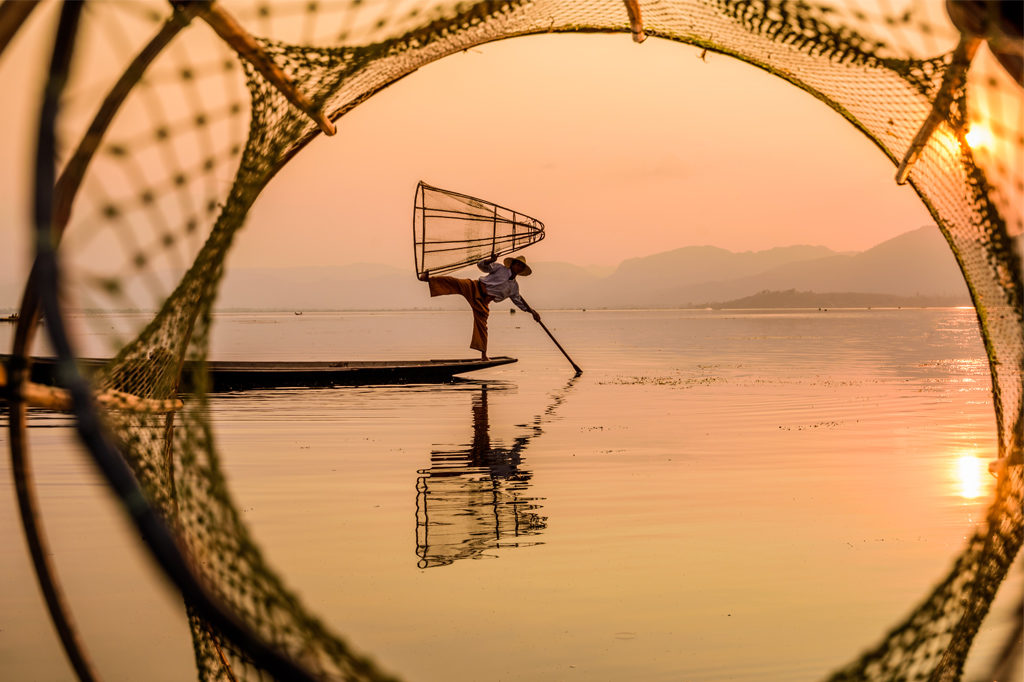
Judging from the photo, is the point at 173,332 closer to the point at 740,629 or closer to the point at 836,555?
the point at 740,629

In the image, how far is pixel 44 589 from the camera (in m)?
3.09

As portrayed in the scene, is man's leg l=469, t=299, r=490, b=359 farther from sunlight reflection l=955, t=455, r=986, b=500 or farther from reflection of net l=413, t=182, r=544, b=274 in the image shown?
sunlight reflection l=955, t=455, r=986, b=500

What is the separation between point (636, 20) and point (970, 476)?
7357 millimetres

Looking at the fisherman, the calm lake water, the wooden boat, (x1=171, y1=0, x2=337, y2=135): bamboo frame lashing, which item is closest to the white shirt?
the fisherman

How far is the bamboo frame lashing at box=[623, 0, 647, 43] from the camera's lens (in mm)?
4184

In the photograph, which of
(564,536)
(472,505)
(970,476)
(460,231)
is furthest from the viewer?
(460,231)

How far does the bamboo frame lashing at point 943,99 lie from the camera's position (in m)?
3.29

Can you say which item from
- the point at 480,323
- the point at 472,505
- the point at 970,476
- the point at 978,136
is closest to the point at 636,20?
the point at 978,136

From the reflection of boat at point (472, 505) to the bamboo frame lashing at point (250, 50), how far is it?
3.67 m

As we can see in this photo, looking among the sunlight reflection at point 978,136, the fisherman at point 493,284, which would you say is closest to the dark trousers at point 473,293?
the fisherman at point 493,284

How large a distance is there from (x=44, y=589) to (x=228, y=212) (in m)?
1.41

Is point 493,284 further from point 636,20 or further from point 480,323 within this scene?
point 636,20

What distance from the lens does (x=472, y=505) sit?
843cm

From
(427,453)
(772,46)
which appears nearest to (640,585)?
(772,46)
